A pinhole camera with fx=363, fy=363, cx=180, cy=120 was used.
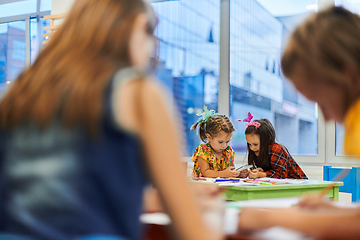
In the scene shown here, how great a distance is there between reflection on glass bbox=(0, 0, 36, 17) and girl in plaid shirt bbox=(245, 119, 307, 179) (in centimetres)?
442

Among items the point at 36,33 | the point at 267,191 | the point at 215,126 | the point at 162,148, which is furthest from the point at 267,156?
the point at 36,33

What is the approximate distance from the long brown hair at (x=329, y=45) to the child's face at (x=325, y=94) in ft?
0.05

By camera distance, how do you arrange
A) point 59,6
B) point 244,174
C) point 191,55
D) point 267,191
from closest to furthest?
point 267,191, point 244,174, point 191,55, point 59,6

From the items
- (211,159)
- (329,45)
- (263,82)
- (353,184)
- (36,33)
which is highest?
(36,33)

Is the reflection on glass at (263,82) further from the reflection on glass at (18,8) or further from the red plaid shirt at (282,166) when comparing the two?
the reflection on glass at (18,8)

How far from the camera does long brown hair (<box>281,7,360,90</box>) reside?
30.3 inches

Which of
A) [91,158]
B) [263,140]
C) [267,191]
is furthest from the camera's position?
[263,140]

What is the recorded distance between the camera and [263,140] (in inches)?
143

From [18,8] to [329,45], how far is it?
6.48 metres

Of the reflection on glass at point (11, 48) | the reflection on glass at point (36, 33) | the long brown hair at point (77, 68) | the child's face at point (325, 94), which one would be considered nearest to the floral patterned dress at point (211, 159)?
the child's face at point (325, 94)

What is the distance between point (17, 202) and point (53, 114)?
14 centimetres

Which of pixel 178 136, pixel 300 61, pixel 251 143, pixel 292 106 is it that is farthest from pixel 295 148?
pixel 178 136

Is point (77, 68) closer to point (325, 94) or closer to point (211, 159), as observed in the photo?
point (325, 94)

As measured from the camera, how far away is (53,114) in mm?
560
